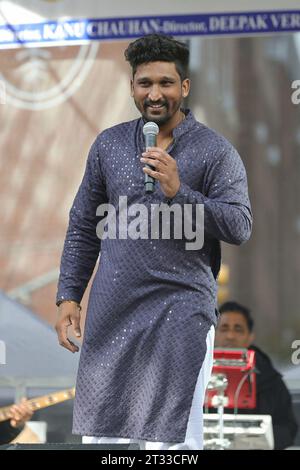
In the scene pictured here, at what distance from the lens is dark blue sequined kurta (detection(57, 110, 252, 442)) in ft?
9.01

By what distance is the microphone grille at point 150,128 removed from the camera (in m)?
2.77

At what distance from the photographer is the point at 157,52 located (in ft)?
9.43

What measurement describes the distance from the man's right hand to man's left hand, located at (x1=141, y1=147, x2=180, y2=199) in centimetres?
52

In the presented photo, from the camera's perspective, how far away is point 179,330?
2773mm

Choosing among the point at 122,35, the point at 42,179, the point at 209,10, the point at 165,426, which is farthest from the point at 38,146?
the point at 165,426

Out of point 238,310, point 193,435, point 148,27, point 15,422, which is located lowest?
point 193,435

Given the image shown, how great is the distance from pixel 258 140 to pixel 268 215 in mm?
423

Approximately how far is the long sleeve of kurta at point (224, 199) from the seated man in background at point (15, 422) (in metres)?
2.39

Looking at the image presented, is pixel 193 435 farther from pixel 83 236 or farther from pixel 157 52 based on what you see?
pixel 157 52

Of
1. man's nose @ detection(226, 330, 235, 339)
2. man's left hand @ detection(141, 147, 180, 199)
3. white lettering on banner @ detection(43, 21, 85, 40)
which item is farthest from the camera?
man's nose @ detection(226, 330, 235, 339)

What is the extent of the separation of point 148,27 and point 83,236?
2.32 meters

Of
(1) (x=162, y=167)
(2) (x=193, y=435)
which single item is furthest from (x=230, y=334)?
(1) (x=162, y=167)

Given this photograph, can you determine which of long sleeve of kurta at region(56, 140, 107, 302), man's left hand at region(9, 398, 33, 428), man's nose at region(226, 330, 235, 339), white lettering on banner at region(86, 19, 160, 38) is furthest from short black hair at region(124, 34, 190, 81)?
man's nose at region(226, 330, 235, 339)

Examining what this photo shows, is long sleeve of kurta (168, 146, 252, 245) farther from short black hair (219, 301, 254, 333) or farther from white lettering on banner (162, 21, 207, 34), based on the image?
short black hair (219, 301, 254, 333)
